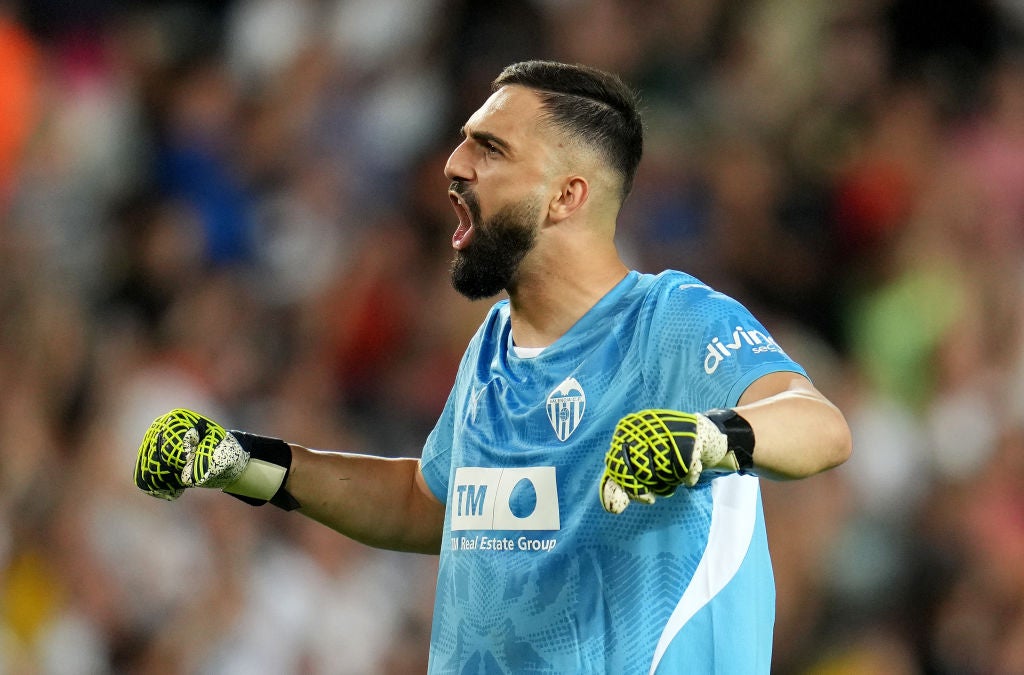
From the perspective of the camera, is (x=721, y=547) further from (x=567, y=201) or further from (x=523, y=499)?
(x=567, y=201)

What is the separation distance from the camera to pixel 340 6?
27.5 feet

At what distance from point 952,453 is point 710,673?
4075 millimetres

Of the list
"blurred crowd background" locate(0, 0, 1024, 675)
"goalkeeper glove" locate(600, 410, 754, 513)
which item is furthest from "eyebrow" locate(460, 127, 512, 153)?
"blurred crowd background" locate(0, 0, 1024, 675)

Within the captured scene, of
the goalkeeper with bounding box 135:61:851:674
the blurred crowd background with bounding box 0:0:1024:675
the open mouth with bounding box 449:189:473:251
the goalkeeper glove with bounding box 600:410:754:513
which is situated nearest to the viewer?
the goalkeeper glove with bounding box 600:410:754:513

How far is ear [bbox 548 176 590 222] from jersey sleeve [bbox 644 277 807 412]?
0.40 metres

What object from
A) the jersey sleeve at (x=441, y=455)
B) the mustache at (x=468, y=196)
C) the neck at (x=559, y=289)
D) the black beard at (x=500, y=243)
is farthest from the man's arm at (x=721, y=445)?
the jersey sleeve at (x=441, y=455)

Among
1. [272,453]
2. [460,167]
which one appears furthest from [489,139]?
[272,453]

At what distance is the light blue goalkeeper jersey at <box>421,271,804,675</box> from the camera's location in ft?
9.34

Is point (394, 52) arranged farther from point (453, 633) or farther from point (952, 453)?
point (453, 633)

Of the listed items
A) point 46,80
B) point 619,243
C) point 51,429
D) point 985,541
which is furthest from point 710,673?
point 46,80

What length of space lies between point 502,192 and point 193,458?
951mm

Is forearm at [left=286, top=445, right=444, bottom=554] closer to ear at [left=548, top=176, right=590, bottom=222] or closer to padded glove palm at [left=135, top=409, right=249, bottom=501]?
padded glove palm at [left=135, top=409, right=249, bottom=501]

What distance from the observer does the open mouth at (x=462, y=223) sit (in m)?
3.35

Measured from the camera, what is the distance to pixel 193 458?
325 centimetres
